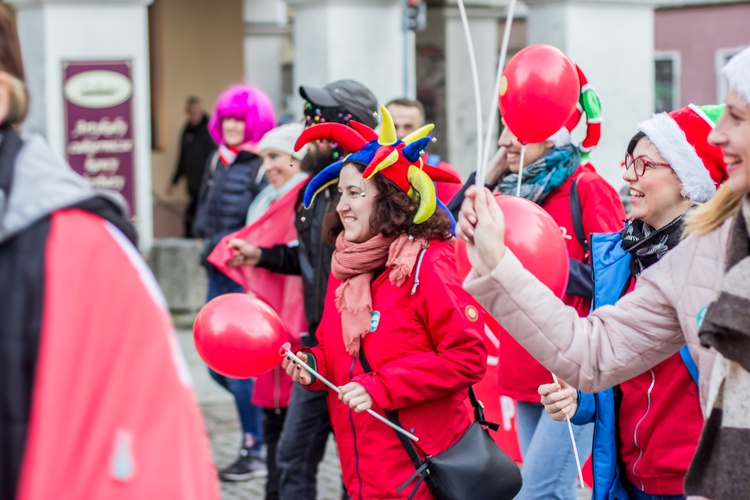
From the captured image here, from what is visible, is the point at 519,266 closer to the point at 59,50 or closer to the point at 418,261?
the point at 418,261

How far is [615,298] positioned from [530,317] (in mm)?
939

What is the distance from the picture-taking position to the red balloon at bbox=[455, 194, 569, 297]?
3.02m

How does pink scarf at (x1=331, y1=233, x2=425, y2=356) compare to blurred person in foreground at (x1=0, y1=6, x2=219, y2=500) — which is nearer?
blurred person in foreground at (x1=0, y1=6, x2=219, y2=500)

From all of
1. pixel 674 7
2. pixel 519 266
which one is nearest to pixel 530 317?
pixel 519 266

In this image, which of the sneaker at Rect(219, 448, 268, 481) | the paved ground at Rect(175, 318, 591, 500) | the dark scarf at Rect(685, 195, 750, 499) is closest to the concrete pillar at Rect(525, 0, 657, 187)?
the paved ground at Rect(175, 318, 591, 500)

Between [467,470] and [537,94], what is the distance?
125cm

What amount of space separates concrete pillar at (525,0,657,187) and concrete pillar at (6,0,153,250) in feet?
11.6

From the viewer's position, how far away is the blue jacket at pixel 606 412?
11.6ft

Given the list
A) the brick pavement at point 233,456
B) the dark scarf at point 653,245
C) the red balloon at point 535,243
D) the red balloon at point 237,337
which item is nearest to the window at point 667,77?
the brick pavement at point 233,456

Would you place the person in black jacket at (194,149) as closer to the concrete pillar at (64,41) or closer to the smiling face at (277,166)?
the concrete pillar at (64,41)

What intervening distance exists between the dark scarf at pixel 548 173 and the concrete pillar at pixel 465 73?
972 centimetres

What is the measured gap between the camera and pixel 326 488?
20.6 feet

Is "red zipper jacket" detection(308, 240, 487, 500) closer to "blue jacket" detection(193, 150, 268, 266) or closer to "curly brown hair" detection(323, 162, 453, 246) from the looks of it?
"curly brown hair" detection(323, 162, 453, 246)

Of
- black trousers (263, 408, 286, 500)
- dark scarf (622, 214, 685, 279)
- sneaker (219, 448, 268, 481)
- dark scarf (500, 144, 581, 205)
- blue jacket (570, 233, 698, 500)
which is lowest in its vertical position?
sneaker (219, 448, 268, 481)
